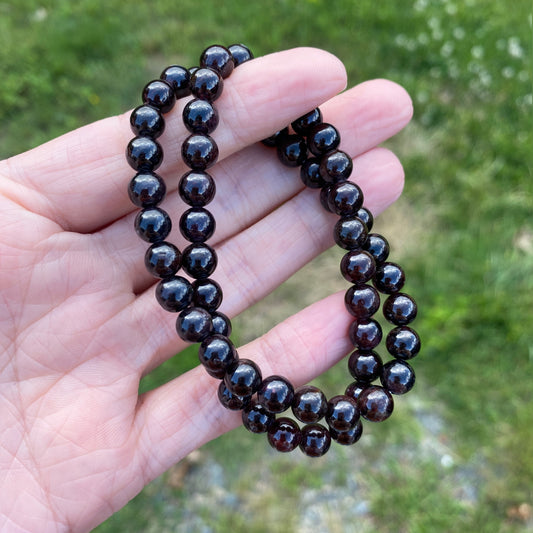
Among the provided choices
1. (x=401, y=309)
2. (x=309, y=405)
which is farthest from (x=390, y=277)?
(x=309, y=405)

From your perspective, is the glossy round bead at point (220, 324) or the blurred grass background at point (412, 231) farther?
the blurred grass background at point (412, 231)

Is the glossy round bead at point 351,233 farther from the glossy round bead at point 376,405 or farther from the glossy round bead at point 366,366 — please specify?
the glossy round bead at point 376,405

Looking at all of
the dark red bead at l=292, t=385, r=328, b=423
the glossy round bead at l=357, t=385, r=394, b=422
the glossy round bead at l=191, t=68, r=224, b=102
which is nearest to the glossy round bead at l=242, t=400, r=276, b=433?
the dark red bead at l=292, t=385, r=328, b=423

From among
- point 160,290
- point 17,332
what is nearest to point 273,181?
point 160,290

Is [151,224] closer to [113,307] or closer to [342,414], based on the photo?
[113,307]

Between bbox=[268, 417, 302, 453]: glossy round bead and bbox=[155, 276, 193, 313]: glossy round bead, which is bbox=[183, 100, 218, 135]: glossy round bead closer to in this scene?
bbox=[155, 276, 193, 313]: glossy round bead

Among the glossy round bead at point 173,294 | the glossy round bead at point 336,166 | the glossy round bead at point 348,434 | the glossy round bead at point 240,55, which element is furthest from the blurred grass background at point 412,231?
the glossy round bead at point 240,55
